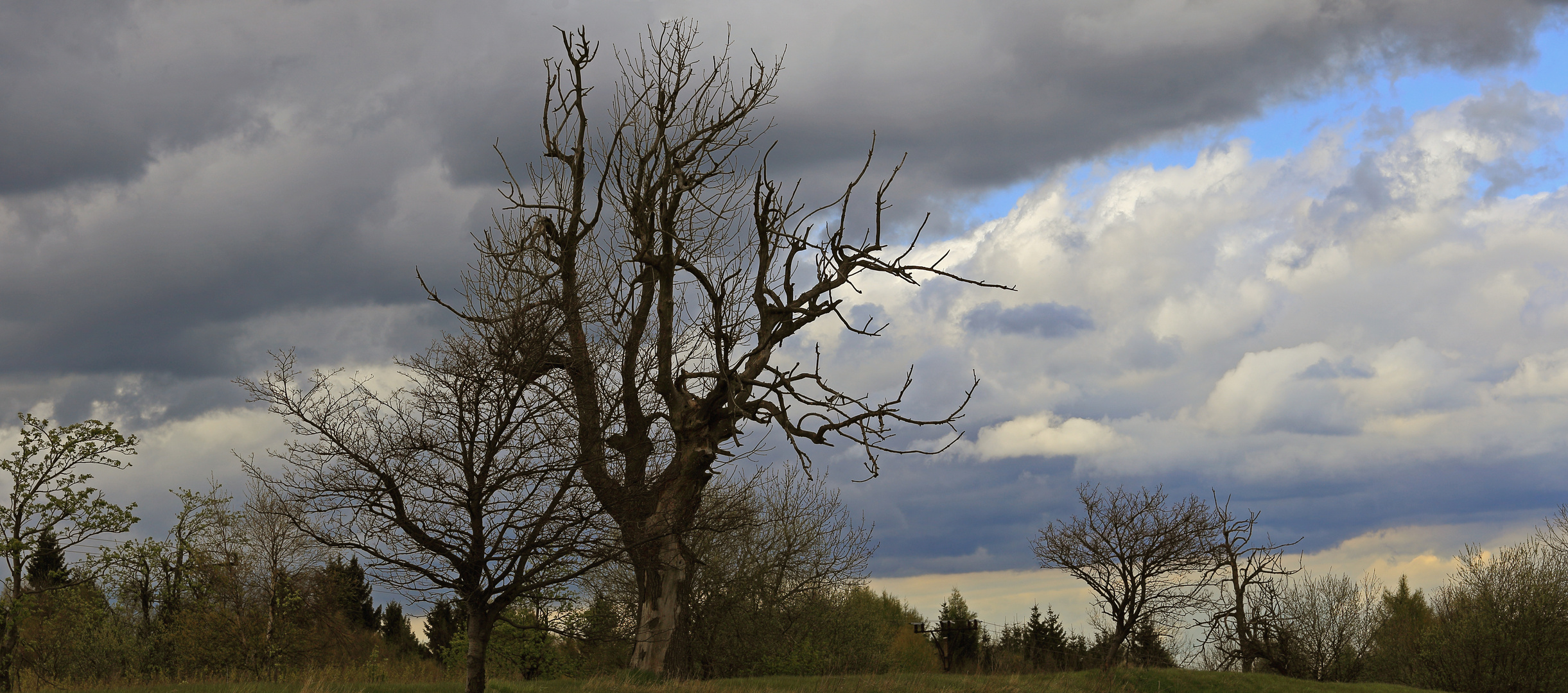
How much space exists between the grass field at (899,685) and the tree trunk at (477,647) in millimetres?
1570

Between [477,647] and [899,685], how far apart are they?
7.61 metres

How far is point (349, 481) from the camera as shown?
12.3 meters

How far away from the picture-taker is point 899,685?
55.2 feet

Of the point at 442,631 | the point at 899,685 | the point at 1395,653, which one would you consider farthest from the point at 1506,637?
the point at 442,631

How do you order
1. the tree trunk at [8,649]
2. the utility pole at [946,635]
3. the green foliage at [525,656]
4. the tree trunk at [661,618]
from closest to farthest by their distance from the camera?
the tree trunk at [661,618], the tree trunk at [8,649], the green foliage at [525,656], the utility pole at [946,635]

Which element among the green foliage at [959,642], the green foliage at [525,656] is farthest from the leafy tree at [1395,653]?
the green foliage at [525,656]

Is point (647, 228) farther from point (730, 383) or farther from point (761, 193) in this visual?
point (730, 383)

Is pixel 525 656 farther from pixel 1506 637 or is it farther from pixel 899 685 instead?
pixel 1506 637

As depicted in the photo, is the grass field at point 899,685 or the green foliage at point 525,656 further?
the green foliage at point 525,656

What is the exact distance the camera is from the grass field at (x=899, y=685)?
13.4 m

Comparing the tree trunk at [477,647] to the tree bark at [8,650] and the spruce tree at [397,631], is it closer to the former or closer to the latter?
the tree bark at [8,650]

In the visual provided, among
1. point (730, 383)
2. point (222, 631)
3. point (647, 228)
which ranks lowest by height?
point (222, 631)

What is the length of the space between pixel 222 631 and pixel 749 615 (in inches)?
626

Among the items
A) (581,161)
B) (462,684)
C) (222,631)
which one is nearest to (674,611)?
(462,684)
